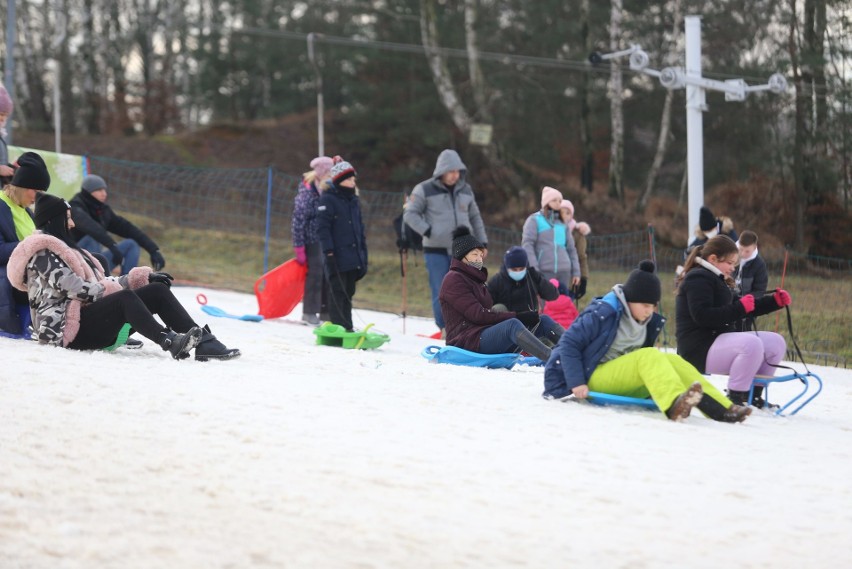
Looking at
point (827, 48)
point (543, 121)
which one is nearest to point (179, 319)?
point (827, 48)

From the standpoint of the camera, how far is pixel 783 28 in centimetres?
2853

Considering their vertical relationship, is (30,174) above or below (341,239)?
above

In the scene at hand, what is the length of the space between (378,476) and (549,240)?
6.95m

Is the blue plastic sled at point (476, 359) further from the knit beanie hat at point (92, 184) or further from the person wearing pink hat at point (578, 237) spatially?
the knit beanie hat at point (92, 184)

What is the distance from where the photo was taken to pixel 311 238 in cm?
1277

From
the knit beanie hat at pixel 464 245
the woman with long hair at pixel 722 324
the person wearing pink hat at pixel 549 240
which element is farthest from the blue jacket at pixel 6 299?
the person wearing pink hat at pixel 549 240

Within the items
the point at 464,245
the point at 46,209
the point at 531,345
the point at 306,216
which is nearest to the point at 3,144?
→ the point at 46,209

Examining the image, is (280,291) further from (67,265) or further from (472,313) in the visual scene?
(67,265)

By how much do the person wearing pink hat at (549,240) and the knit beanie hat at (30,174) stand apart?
488 cm

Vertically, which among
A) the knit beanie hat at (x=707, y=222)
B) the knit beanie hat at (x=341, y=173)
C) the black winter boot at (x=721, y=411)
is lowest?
the black winter boot at (x=721, y=411)

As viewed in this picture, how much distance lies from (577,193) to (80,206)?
19.7 meters

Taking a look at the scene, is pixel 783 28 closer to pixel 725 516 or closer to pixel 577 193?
pixel 577 193

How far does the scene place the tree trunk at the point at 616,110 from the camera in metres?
28.2

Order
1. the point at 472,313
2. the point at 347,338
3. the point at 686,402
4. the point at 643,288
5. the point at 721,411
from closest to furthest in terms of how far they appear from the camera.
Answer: the point at 686,402, the point at 721,411, the point at 643,288, the point at 472,313, the point at 347,338
